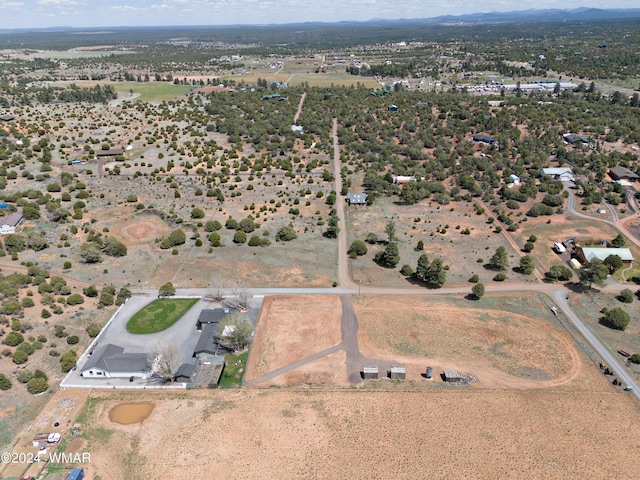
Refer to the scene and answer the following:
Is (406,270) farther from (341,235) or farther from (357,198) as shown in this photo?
(357,198)

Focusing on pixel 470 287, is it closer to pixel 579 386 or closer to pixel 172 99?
pixel 579 386

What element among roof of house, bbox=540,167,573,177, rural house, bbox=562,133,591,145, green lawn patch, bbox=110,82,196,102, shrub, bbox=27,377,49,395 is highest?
green lawn patch, bbox=110,82,196,102

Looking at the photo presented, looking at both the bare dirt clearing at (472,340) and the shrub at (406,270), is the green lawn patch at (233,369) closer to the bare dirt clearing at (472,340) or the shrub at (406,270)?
the bare dirt clearing at (472,340)

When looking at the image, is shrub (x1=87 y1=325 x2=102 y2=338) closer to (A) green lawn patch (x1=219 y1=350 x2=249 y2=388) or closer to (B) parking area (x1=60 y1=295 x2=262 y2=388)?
(B) parking area (x1=60 y1=295 x2=262 y2=388)

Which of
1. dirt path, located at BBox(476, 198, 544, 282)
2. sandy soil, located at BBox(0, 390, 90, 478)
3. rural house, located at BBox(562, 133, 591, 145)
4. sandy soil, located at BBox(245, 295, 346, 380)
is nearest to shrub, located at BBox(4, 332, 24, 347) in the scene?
sandy soil, located at BBox(0, 390, 90, 478)

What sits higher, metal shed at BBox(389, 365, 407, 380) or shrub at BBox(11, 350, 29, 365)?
shrub at BBox(11, 350, 29, 365)

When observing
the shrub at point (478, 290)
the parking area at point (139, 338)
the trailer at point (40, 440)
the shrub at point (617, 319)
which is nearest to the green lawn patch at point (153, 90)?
the parking area at point (139, 338)

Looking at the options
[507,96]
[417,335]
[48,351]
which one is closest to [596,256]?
[417,335]
